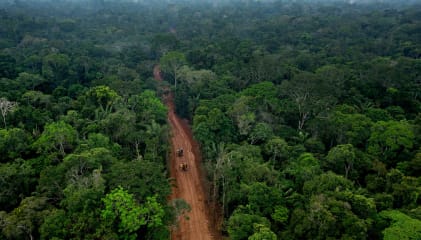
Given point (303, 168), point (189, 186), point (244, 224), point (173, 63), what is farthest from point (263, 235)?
point (173, 63)

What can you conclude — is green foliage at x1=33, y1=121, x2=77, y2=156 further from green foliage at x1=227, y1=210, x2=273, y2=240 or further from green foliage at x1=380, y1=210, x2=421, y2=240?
green foliage at x1=380, y1=210, x2=421, y2=240

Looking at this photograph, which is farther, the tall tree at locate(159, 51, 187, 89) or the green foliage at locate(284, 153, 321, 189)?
the tall tree at locate(159, 51, 187, 89)

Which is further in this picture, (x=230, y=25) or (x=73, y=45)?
(x=230, y=25)

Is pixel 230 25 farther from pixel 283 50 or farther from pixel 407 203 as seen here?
pixel 407 203

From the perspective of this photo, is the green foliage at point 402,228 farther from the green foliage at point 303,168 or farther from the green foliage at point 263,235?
the green foliage at point 263,235

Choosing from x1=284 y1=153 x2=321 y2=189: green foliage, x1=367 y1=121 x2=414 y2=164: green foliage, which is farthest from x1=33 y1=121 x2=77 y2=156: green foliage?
x1=367 y1=121 x2=414 y2=164: green foliage

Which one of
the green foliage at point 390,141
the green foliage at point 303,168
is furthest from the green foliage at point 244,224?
the green foliage at point 390,141

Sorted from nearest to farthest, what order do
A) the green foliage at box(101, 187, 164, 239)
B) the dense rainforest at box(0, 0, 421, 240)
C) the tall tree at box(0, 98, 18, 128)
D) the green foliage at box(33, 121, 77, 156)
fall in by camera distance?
the green foliage at box(101, 187, 164, 239) < the dense rainforest at box(0, 0, 421, 240) < the green foliage at box(33, 121, 77, 156) < the tall tree at box(0, 98, 18, 128)

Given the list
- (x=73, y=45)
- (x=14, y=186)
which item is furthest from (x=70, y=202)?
(x=73, y=45)
